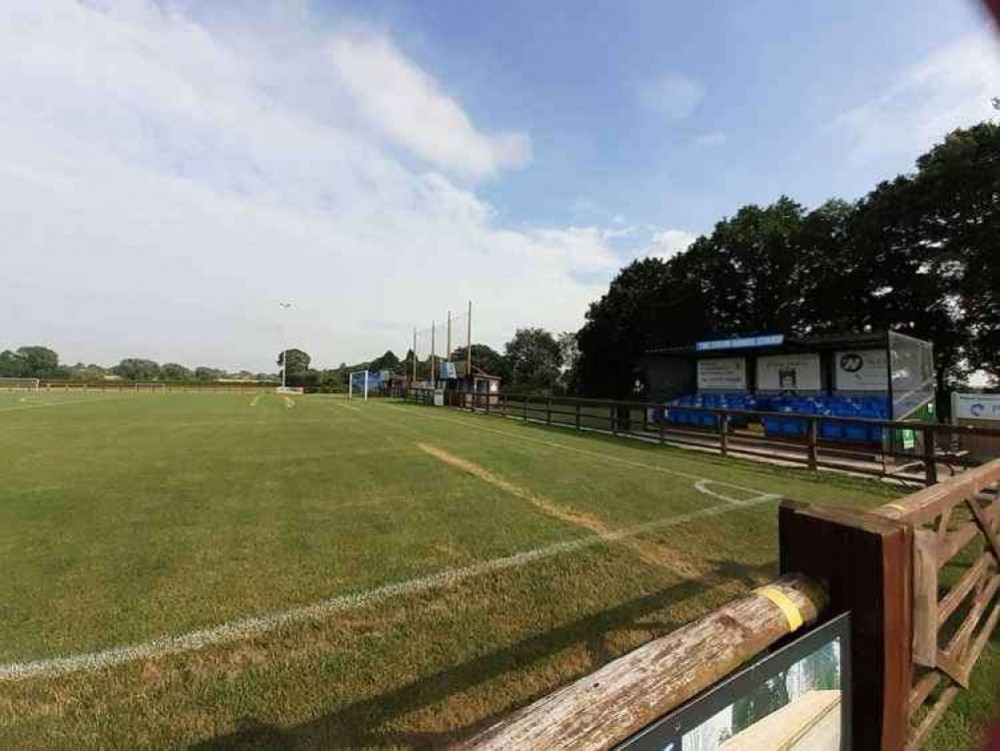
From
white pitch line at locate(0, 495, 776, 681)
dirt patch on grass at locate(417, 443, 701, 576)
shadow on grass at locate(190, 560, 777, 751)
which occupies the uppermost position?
dirt patch on grass at locate(417, 443, 701, 576)

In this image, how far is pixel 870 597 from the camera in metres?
1.43

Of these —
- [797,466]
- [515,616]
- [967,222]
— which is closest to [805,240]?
[967,222]

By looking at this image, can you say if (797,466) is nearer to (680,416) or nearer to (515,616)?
(680,416)

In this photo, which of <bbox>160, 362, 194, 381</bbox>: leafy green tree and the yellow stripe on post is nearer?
the yellow stripe on post

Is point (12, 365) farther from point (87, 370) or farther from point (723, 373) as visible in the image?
point (723, 373)

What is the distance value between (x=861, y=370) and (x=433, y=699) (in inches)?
564

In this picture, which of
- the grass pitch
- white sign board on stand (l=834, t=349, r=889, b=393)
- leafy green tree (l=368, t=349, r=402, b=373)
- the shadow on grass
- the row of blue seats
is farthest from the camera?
leafy green tree (l=368, t=349, r=402, b=373)

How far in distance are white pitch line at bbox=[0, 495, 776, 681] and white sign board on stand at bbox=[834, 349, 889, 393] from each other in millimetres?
11512

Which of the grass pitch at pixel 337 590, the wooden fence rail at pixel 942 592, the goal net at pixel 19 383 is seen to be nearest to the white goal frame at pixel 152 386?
the goal net at pixel 19 383

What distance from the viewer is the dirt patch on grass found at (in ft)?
14.0

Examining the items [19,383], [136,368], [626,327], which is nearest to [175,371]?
[136,368]

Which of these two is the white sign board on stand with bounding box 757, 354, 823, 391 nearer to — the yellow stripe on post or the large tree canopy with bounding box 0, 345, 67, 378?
the yellow stripe on post

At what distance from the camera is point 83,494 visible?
6.09 m

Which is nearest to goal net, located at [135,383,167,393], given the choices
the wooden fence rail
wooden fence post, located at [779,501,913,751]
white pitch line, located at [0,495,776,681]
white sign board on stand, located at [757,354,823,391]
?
white sign board on stand, located at [757,354,823,391]
